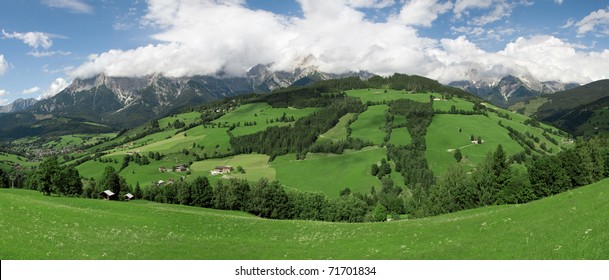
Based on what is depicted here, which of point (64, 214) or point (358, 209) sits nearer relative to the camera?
point (64, 214)

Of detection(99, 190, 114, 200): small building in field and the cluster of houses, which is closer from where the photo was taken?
detection(99, 190, 114, 200): small building in field

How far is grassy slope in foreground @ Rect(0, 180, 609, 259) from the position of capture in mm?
26016

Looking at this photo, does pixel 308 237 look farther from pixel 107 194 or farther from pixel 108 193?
pixel 107 194

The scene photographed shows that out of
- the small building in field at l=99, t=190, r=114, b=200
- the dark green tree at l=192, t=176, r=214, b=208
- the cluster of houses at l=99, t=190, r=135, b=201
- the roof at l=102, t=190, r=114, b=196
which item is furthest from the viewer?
the dark green tree at l=192, t=176, r=214, b=208

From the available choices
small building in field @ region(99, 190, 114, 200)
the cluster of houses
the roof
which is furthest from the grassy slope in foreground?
the cluster of houses

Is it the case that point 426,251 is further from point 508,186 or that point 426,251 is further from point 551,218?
point 508,186

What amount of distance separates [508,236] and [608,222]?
20.9 ft

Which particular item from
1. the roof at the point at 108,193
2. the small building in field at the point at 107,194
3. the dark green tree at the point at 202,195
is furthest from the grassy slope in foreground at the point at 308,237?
the dark green tree at the point at 202,195

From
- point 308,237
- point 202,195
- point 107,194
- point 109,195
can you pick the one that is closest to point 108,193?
point 109,195

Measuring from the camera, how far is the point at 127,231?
3909cm

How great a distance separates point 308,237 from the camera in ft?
140

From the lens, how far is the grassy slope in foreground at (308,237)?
85.4 ft

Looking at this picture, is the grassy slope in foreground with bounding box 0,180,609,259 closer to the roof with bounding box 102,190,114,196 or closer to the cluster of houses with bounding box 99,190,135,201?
the roof with bounding box 102,190,114,196
